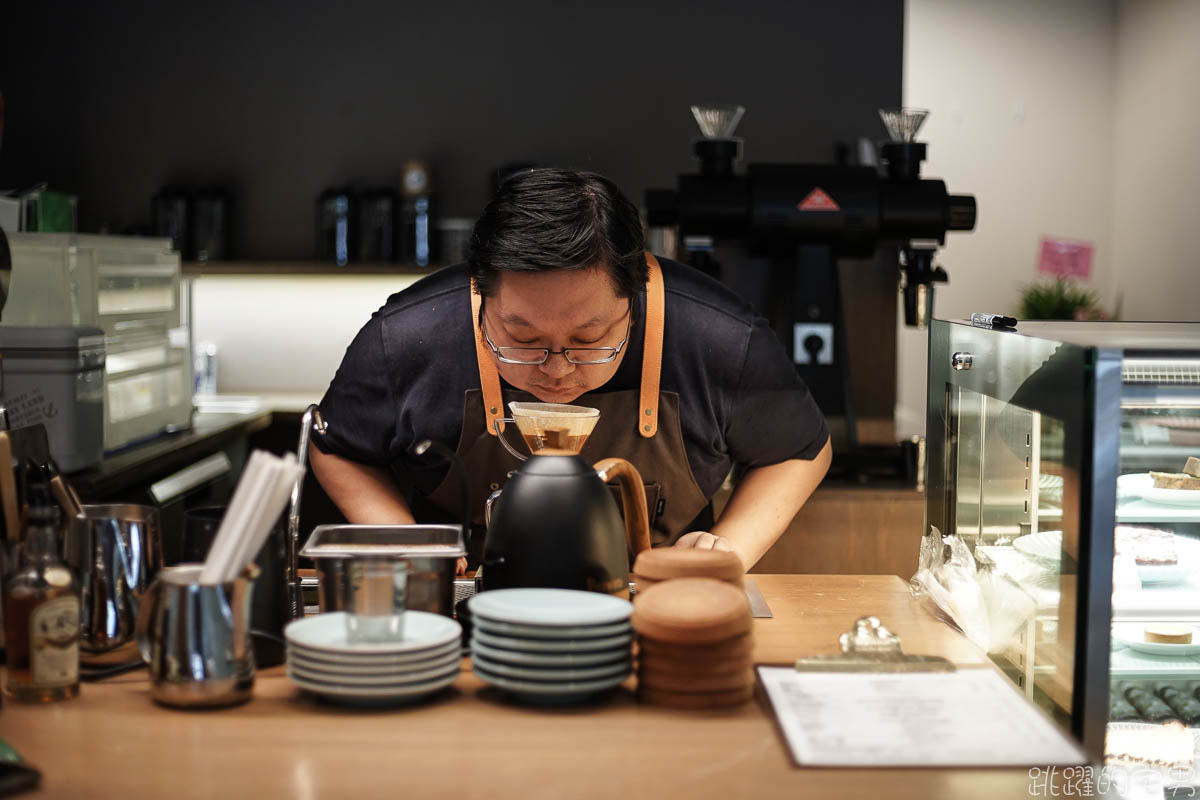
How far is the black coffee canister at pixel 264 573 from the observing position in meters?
1.43

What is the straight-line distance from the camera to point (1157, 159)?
5.24 m

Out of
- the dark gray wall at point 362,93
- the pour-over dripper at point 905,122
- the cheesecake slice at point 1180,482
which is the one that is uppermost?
the dark gray wall at point 362,93

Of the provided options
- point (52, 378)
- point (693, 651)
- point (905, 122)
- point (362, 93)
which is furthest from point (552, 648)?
point (362, 93)

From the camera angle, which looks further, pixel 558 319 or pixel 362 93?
pixel 362 93

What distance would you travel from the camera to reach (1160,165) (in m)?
5.21

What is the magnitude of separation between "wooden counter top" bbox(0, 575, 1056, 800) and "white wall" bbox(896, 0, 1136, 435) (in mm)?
4804

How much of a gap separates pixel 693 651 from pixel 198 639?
54 centimetres

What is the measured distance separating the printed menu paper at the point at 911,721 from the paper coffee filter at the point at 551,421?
1.44 feet

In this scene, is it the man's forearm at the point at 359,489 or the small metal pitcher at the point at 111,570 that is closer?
the small metal pitcher at the point at 111,570

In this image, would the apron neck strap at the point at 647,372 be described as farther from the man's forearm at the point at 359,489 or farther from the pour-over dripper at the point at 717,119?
the pour-over dripper at the point at 717,119

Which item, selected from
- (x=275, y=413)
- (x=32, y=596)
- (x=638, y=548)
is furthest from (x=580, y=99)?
(x=32, y=596)

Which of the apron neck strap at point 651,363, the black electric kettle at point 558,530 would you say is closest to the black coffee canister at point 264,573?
the black electric kettle at point 558,530

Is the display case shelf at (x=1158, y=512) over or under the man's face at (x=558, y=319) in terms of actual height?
under

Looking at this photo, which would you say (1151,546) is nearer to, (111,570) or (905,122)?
(111,570)
